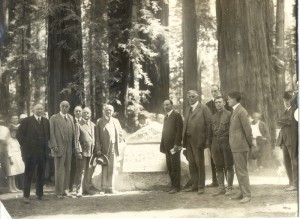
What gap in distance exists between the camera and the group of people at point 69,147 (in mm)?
6285

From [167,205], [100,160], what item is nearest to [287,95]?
[167,205]

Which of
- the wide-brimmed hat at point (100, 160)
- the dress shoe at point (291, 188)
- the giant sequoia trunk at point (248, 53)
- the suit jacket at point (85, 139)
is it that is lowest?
the dress shoe at point (291, 188)

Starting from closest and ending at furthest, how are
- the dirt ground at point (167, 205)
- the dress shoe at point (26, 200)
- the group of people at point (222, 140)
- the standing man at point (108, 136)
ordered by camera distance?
1. the dirt ground at point (167, 205)
2. the group of people at point (222, 140)
3. the dress shoe at point (26, 200)
4. the standing man at point (108, 136)

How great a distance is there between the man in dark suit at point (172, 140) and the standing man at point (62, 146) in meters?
1.25

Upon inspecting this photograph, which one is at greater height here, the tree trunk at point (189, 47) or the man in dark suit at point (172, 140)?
the tree trunk at point (189, 47)

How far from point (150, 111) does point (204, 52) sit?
1060 mm

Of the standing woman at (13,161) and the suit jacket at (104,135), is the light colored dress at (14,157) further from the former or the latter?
the suit jacket at (104,135)

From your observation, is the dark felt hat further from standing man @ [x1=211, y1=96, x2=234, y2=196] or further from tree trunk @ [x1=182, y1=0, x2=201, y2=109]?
tree trunk @ [x1=182, y1=0, x2=201, y2=109]

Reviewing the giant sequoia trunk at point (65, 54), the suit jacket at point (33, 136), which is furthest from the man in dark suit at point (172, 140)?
the suit jacket at point (33, 136)

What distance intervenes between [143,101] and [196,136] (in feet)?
2.74

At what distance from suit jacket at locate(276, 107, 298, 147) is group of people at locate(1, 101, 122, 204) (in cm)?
209

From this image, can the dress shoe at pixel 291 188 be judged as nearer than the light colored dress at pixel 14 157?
Yes

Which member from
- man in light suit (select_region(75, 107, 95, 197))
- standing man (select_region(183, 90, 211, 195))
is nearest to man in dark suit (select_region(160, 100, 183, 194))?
standing man (select_region(183, 90, 211, 195))

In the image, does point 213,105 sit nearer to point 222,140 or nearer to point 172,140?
point 222,140
